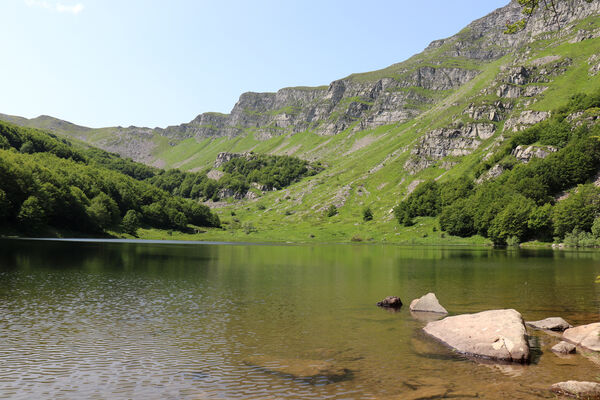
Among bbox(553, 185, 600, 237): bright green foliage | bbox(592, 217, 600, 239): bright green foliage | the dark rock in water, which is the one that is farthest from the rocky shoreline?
bbox(553, 185, 600, 237): bright green foliage

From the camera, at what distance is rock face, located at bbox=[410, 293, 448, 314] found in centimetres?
3731

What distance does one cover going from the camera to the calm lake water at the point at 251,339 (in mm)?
18812

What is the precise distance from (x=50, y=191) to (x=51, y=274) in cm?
12790

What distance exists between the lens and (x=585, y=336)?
1054 inches

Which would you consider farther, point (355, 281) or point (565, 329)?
point (355, 281)

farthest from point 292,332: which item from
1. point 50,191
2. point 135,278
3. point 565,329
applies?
point 50,191

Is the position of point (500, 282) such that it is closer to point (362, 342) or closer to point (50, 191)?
point (362, 342)

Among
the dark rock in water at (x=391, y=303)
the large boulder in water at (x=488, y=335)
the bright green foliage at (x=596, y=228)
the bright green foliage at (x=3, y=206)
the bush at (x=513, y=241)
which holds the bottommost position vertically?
the bush at (x=513, y=241)

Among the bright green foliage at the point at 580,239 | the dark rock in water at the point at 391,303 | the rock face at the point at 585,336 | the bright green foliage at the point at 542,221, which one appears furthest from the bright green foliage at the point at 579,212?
the rock face at the point at 585,336

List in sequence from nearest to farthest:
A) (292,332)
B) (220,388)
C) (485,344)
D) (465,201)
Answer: (220,388)
(485,344)
(292,332)
(465,201)

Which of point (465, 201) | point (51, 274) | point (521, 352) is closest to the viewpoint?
point (521, 352)

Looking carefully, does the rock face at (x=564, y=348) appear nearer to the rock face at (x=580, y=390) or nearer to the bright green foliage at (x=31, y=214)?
the rock face at (x=580, y=390)

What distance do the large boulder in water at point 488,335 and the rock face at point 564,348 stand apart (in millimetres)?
2275

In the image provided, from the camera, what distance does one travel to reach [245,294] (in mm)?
46938
